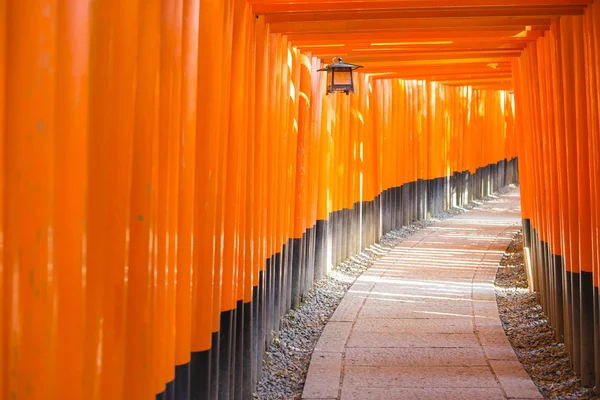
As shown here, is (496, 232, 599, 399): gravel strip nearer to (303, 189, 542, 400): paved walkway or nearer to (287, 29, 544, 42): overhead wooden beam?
(303, 189, 542, 400): paved walkway

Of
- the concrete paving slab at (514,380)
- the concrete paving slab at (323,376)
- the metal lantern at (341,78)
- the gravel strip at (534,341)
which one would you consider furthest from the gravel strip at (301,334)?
the metal lantern at (341,78)

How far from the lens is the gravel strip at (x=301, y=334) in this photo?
23.1 feet

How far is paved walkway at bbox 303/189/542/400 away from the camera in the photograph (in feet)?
22.0

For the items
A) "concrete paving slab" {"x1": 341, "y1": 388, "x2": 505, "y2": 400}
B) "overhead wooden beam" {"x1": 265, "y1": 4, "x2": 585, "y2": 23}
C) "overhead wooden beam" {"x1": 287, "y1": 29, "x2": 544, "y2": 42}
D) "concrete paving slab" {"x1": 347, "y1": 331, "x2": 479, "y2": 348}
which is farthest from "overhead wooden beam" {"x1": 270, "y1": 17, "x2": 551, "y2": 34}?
"concrete paving slab" {"x1": 341, "y1": 388, "x2": 505, "y2": 400}

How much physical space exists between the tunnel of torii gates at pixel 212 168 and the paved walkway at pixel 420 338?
64 centimetres

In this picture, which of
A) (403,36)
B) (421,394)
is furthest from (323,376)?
(403,36)

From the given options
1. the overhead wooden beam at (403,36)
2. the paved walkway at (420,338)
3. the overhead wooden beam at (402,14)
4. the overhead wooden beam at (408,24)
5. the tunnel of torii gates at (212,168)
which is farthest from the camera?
the overhead wooden beam at (403,36)

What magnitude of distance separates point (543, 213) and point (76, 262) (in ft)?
24.0

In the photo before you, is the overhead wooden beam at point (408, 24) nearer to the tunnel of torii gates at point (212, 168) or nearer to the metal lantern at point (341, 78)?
the tunnel of torii gates at point (212, 168)

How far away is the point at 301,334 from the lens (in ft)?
28.5

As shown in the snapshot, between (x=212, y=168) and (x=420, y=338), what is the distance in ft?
13.8

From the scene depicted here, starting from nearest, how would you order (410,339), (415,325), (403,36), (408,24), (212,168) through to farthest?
(212,168), (408,24), (410,339), (403,36), (415,325)

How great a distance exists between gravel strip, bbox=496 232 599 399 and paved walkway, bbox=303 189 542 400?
0.14 m

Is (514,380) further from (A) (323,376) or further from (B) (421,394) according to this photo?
(A) (323,376)
